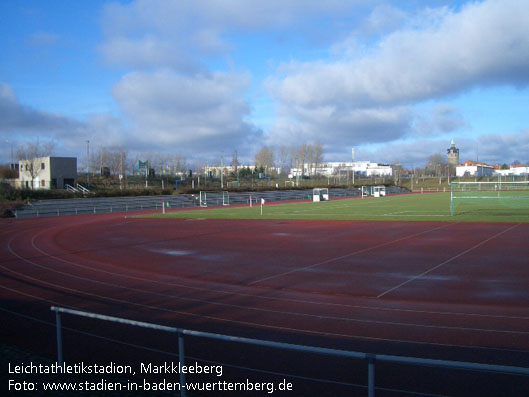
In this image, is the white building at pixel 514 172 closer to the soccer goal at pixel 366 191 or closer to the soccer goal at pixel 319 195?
the soccer goal at pixel 366 191

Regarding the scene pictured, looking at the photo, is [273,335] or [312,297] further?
[312,297]

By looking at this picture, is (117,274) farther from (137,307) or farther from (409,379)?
(409,379)

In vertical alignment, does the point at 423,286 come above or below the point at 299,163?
below

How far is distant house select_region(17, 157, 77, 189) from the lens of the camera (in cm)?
6825

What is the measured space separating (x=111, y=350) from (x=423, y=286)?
8708mm

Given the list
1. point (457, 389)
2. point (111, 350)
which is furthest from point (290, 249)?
point (457, 389)

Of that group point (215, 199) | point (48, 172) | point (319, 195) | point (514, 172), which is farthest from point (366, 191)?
point (514, 172)

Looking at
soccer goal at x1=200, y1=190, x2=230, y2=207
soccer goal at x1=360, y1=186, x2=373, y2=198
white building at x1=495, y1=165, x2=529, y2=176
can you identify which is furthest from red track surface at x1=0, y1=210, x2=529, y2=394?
white building at x1=495, y1=165, x2=529, y2=176

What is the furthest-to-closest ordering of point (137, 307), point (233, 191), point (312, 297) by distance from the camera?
point (233, 191), point (312, 297), point (137, 307)

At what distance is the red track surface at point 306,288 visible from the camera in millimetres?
8773

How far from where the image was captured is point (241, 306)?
11.2 m

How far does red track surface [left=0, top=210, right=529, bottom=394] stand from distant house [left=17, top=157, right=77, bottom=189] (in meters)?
46.7

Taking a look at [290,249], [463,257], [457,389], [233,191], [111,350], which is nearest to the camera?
[457,389]

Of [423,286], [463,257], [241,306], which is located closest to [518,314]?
[423,286]
